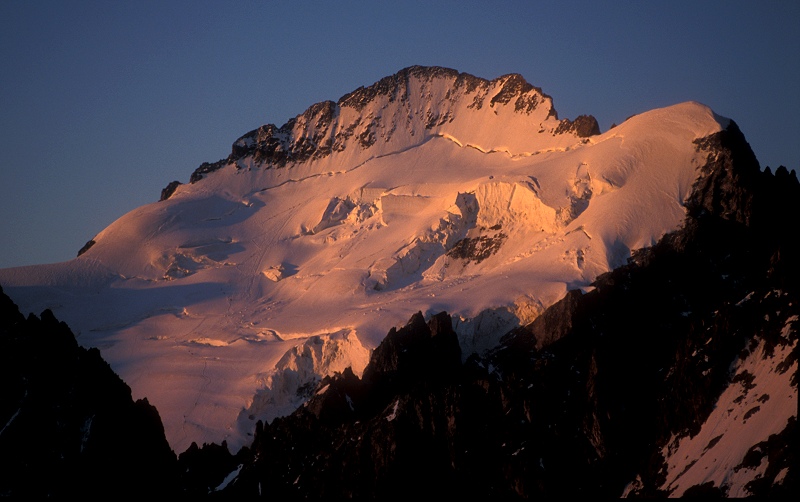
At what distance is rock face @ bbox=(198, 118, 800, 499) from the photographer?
91.6 m

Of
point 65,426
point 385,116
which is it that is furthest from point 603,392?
point 385,116

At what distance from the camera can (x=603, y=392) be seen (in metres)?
99.3

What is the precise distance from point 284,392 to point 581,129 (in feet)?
187

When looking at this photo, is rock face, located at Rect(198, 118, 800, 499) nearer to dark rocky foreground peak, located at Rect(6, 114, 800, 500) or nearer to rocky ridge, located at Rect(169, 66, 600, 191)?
dark rocky foreground peak, located at Rect(6, 114, 800, 500)

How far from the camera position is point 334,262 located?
14525 cm

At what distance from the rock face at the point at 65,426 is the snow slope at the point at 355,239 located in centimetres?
2745

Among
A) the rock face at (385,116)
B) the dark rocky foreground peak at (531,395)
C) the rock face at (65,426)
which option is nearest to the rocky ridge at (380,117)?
the rock face at (385,116)

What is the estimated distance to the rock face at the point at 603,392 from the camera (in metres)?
91.6

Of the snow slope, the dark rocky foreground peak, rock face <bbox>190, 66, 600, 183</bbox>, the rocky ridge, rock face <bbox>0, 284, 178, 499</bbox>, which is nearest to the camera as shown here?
rock face <bbox>0, 284, 178, 499</bbox>

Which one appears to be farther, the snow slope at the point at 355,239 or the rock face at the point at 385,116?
the rock face at the point at 385,116

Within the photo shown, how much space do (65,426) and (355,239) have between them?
7600cm

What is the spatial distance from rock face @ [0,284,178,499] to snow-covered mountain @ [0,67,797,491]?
27228mm

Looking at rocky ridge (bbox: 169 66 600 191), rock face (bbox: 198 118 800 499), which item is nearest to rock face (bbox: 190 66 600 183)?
rocky ridge (bbox: 169 66 600 191)

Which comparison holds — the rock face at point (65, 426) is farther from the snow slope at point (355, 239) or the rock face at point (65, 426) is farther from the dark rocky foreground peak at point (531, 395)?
the snow slope at point (355, 239)
